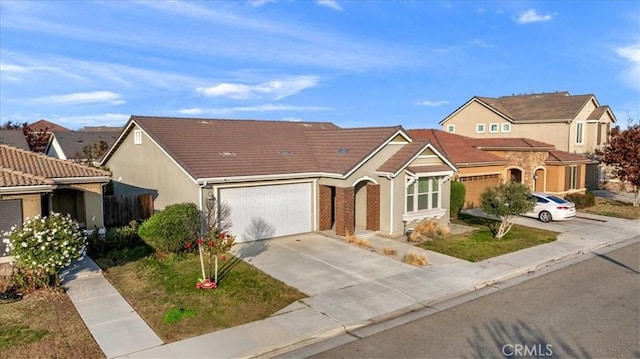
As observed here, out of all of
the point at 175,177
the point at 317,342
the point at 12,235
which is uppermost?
the point at 175,177

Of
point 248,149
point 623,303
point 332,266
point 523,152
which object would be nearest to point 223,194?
point 248,149

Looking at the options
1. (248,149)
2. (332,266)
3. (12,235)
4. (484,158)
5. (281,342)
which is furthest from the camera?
(484,158)

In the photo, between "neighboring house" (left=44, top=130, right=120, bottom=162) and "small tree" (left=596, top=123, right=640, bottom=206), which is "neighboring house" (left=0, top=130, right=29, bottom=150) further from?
"small tree" (left=596, top=123, right=640, bottom=206)

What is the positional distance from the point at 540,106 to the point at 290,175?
29.0m

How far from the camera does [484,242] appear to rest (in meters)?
18.5

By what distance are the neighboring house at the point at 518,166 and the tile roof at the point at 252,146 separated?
351 inches

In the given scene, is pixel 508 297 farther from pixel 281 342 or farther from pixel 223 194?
pixel 223 194

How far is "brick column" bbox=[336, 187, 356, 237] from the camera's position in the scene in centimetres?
1888

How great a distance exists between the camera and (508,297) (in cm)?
1221

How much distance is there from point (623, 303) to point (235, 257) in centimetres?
1145

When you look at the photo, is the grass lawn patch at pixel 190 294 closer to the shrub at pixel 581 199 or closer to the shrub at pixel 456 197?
the shrub at pixel 456 197

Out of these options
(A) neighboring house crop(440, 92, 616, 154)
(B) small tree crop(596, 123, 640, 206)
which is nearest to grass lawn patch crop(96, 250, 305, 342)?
(B) small tree crop(596, 123, 640, 206)

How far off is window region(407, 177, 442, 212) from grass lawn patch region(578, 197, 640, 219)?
461 inches

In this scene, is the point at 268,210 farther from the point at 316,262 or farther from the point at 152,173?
the point at 152,173
